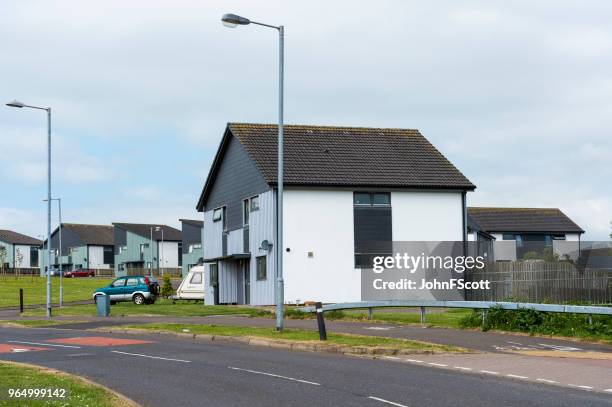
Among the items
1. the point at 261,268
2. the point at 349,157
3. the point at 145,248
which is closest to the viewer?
the point at 261,268

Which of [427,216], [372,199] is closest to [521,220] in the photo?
[427,216]

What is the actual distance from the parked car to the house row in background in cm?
4855

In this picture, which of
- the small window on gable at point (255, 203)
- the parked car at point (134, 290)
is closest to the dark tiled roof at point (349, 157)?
the small window on gable at point (255, 203)

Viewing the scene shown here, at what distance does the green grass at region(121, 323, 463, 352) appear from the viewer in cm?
1980

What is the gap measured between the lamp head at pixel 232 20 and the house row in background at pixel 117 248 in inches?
3119

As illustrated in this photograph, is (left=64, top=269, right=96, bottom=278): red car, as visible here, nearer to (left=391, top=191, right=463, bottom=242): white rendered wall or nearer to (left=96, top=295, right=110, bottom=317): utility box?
(left=391, top=191, right=463, bottom=242): white rendered wall

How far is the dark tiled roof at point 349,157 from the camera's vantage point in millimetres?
42562

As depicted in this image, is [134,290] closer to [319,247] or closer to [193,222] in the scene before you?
[319,247]

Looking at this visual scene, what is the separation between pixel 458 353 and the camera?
19219 millimetres

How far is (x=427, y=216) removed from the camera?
143ft

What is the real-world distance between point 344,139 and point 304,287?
8649mm

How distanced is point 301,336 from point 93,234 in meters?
116

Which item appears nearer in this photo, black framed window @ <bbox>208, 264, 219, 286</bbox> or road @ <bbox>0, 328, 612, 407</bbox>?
road @ <bbox>0, 328, 612, 407</bbox>

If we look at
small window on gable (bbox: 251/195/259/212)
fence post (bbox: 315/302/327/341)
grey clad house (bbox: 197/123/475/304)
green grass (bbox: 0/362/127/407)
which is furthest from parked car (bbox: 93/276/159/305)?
green grass (bbox: 0/362/127/407)
